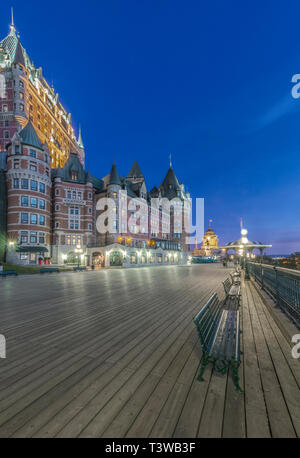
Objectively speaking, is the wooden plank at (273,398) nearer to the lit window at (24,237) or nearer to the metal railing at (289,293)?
the metal railing at (289,293)

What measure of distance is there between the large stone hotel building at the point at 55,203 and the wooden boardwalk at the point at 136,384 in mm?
32787

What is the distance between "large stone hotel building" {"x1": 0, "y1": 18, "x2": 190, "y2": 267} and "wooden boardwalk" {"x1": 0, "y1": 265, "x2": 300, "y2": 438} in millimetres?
32787

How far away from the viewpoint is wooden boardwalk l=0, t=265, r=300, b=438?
2.26 meters

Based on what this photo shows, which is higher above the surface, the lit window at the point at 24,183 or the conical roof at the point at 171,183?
the conical roof at the point at 171,183

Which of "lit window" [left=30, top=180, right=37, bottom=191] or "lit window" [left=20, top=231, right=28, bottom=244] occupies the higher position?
"lit window" [left=30, top=180, right=37, bottom=191]

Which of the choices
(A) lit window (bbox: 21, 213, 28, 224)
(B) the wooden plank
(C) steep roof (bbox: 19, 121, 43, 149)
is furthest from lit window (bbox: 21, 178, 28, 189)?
(B) the wooden plank

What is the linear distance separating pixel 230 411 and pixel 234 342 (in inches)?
54.3

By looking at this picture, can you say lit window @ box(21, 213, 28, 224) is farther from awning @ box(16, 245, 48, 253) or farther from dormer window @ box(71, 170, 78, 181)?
dormer window @ box(71, 170, 78, 181)

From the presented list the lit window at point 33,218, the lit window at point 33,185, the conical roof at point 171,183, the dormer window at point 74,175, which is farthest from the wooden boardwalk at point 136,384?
the conical roof at point 171,183

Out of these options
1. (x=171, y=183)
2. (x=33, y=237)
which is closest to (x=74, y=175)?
(x=33, y=237)

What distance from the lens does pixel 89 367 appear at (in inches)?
140

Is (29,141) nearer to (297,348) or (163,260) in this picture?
(163,260)

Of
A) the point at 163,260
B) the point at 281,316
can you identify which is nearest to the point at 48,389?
the point at 281,316

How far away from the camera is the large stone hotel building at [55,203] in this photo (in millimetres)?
33000
